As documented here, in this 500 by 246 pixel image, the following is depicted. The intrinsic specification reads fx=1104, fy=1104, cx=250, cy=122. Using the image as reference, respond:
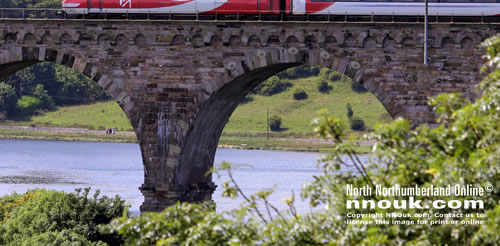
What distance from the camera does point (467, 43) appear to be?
125 ft

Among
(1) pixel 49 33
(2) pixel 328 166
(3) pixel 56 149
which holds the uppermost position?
(1) pixel 49 33

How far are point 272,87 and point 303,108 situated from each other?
7195 millimetres

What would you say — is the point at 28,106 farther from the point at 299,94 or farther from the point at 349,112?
the point at 349,112

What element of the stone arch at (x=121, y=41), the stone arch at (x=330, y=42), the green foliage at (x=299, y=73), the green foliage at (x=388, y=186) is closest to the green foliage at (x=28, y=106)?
the green foliage at (x=299, y=73)

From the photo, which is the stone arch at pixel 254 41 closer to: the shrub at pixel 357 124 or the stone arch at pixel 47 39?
the stone arch at pixel 47 39

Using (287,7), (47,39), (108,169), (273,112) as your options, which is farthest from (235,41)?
(273,112)

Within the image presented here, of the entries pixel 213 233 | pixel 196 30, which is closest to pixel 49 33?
pixel 196 30

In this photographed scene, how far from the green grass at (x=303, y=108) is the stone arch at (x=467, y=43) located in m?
76.0

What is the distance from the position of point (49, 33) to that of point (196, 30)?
226 inches

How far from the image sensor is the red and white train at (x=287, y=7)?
129 feet

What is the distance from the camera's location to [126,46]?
4112 centimetres

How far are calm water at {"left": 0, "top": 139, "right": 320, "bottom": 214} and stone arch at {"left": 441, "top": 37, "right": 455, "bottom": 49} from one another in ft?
87.1

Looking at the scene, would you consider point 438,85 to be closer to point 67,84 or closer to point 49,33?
point 49,33

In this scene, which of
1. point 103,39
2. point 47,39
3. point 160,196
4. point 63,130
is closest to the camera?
point 160,196
